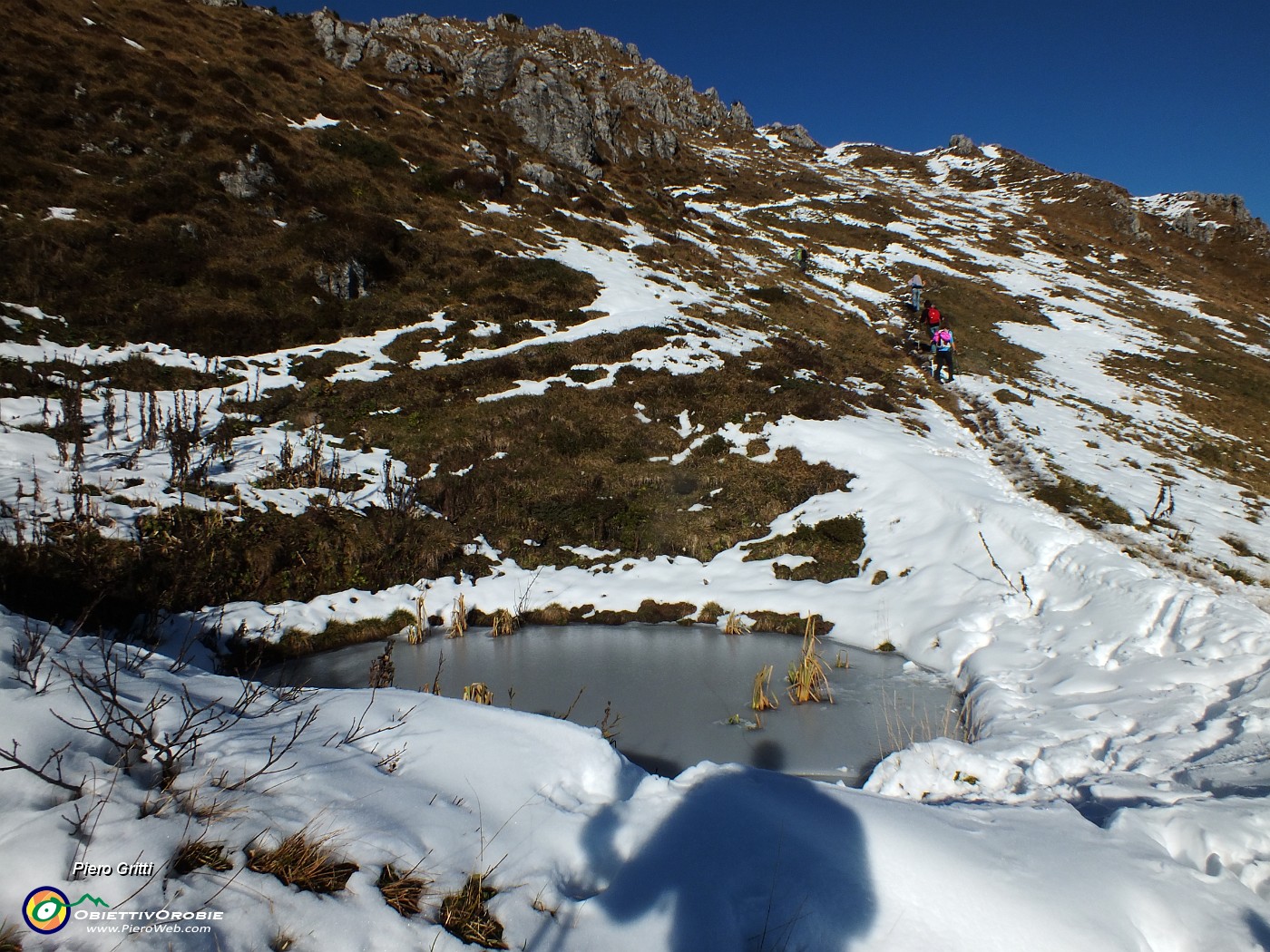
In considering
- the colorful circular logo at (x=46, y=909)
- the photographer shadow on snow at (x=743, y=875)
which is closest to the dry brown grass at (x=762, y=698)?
the photographer shadow on snow at (x=743, y=875)

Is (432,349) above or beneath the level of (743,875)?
above

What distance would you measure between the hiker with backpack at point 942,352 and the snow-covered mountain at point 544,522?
1.04 m

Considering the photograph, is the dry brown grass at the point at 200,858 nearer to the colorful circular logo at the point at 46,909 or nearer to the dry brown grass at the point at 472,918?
the colorful circular logo at the point at 46,909

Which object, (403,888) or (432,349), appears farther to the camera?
(432,349)

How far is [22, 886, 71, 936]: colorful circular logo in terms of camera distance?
7.34 feet

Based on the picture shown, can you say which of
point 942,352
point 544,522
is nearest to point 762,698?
point 544,522

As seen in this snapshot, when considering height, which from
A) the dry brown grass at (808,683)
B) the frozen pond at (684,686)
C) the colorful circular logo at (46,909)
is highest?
the colorful circular logo at (46,909)

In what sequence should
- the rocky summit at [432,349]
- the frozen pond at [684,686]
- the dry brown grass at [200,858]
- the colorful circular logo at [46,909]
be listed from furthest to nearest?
the rocky summit at [432,349] < the frozen pond at [684,686] < the dry brown grass at [200,858] < the colorful circular logo at [46,909]

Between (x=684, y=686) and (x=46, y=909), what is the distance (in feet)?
23.4

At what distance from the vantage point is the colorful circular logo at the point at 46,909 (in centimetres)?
224

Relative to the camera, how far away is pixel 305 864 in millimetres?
2941

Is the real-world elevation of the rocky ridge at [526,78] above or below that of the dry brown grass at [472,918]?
above

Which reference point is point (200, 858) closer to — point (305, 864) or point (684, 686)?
point (305, 864)

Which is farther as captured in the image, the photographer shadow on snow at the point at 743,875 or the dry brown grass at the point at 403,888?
the photographer shadow on snow at the point at 743,875
